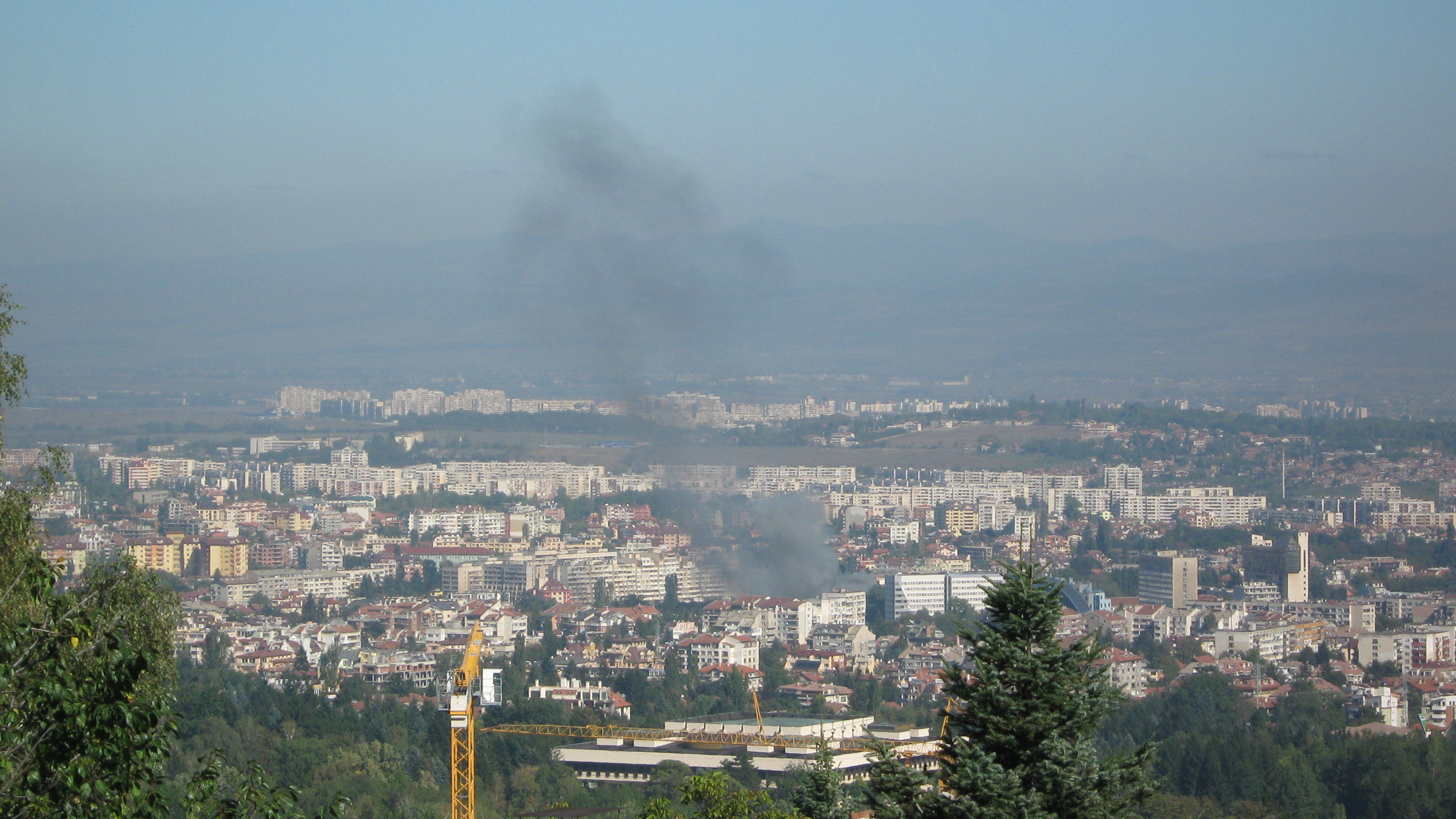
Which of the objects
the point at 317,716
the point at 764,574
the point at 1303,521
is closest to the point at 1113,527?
the point at 1303,521

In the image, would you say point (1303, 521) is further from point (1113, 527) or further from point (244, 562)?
point (244, 562)

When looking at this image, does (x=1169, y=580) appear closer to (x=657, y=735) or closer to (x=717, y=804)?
(x=657, y=735)

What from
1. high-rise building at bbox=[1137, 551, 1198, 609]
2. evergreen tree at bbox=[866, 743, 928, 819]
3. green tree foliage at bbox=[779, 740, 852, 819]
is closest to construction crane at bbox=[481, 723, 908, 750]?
green tree foliage at bbox=[779, 740, 852, 819]

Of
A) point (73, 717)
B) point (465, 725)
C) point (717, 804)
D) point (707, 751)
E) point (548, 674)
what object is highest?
point (73, 717)

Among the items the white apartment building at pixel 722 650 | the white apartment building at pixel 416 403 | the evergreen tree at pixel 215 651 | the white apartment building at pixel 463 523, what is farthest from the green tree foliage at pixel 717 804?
the white apartment building at pixel 416 403

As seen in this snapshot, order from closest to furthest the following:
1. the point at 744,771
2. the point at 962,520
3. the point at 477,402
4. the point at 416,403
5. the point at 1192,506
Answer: the point at 744,771 → the point at 962,520 → the point at 1192,506 → the point at 477,402 → the point at 416,403

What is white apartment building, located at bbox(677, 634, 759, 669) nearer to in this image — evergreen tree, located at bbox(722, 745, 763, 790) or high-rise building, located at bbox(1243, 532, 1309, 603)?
evergreen tree, located at bbox(722, 745, 763, 790)

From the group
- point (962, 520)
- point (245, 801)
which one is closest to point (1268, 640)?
point (962, 520)
